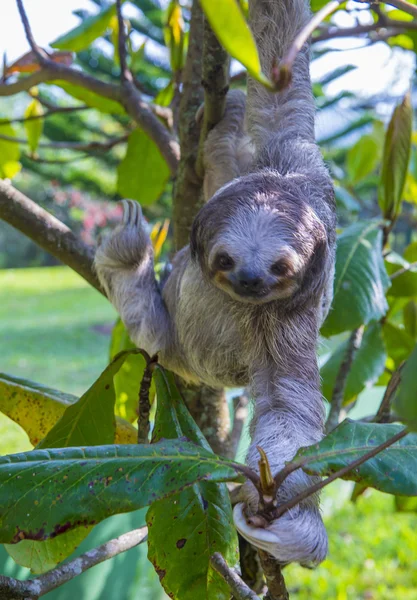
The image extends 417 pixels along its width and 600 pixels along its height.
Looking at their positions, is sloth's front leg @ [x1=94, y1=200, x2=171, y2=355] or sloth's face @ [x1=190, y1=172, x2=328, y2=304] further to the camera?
sloth's front leg @ [x1=94, y1=200, x2=171, y2=355]

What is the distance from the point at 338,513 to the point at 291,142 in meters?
4.42

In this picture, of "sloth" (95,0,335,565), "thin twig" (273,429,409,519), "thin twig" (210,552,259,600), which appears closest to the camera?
"thin twig" (273,429,409,519)

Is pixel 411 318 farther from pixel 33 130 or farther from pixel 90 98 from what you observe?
pixel 33 130

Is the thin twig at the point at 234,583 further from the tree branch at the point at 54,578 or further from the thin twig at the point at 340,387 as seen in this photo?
the thin twig at the point at 340,387

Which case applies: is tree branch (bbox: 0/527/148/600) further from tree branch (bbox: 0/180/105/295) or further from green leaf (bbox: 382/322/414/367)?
green leaf (bbox: 382/322/414/367)

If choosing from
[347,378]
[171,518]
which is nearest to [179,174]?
[347,378]

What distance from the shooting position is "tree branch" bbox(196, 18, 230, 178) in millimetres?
1868

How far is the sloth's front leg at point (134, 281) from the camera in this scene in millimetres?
2029

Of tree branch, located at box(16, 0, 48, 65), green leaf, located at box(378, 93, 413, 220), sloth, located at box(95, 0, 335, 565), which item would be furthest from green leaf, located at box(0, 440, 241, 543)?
tree branch, located at box(16, 0, 48, 65)

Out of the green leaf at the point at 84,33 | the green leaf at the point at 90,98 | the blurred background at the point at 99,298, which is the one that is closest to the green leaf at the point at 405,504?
the blurred background at the point at 99,298

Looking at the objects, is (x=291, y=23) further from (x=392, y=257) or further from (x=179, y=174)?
(x=392, y=257)

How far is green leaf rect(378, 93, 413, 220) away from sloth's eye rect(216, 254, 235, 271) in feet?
3.11

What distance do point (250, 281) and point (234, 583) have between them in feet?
2.14

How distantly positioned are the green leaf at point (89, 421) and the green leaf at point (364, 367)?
3.31 feet
